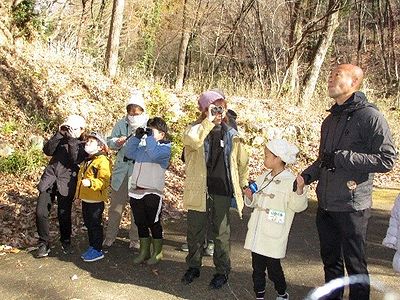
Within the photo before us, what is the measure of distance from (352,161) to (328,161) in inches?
10.1

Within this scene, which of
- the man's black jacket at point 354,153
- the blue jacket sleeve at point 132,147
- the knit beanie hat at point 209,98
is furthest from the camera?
the blue jacket sleeve at point 132,147

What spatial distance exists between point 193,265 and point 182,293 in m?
0.33

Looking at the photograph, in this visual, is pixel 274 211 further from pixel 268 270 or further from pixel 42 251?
pixel 42 251

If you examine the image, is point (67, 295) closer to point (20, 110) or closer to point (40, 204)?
point (40, 204)

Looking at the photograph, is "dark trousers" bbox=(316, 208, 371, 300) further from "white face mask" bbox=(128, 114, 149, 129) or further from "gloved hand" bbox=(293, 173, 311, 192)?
"white face mask" bbox=(128, 114, 149, 129)

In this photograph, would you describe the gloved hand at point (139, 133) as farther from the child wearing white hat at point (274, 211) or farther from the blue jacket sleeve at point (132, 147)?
the child wearing white hat at point (274, 211)

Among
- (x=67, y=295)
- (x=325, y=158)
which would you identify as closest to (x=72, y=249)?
(x=67, y=295)

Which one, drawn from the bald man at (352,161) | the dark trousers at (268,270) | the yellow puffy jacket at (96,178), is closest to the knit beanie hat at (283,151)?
the bald man at (352,161)

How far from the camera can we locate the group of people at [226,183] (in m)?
3.68

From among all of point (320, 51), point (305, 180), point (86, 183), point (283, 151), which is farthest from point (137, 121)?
point (320, 51)

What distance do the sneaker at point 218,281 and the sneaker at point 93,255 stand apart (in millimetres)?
1432

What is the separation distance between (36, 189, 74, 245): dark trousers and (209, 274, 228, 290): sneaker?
1957 mm

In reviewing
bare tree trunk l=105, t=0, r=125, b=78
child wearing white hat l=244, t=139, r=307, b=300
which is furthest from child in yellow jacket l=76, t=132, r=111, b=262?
bare tree trunk l=105, t=0, r=125, b=78

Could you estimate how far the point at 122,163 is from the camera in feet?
18.4
